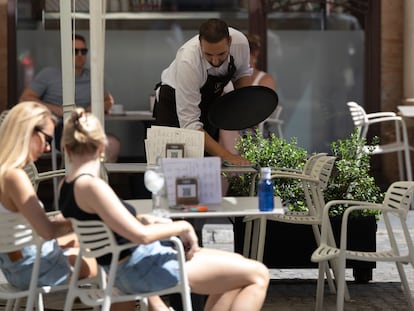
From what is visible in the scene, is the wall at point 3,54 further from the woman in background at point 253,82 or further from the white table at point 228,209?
the white table at point 228,209

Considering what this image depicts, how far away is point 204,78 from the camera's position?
7758mm

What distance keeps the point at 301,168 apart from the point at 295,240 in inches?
20.4

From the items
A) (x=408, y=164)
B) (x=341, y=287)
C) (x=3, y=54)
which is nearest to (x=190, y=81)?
(x=341, y=287)

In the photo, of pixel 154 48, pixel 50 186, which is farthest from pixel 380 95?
pixel 50 186

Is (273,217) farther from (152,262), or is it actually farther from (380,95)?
(380,95)

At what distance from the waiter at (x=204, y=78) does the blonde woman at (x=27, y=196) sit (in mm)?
1745

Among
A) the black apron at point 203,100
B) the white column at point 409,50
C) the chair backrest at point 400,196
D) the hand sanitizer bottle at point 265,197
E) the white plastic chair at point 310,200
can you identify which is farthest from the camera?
the white column at point 409,50

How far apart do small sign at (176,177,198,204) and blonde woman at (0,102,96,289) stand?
0.56 m

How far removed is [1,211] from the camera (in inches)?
225

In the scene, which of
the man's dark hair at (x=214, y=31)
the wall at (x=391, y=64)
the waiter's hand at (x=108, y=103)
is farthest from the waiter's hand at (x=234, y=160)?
the wall at (x=391, y=64)

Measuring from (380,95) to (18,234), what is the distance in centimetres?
794

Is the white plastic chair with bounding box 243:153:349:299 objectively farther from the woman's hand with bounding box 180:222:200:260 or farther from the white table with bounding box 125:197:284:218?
the woman's hand with bounding box 180:222:200:260

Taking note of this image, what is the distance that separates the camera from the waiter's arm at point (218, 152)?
24.1 feet

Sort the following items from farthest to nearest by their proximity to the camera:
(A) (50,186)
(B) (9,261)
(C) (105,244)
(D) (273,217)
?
1. (A) (50,186)
2. (D) (273,217)
3. (B) (9,261)
4. (C) (105,244)
